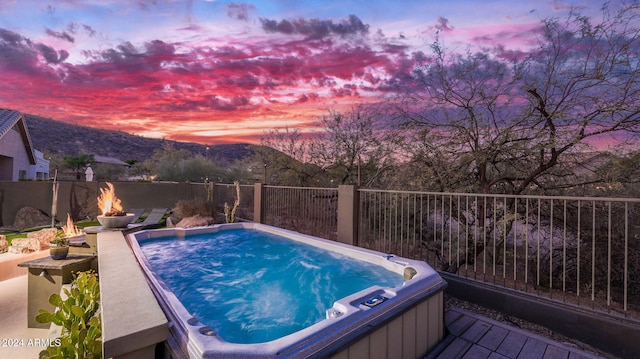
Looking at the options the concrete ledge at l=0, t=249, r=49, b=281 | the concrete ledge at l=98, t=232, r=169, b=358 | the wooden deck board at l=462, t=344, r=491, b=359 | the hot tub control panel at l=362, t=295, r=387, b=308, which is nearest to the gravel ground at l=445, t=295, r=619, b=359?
the wooden deck board at l=462, t=344, r=491, b=359

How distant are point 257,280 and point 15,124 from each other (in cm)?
1850

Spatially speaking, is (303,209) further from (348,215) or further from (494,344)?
(494,344)

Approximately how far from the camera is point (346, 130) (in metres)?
9.05

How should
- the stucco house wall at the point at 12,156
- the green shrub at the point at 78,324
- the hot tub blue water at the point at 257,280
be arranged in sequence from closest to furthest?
the green shrub at the point at 78,324 → the hot tub blue water at the point at 257,280 → the stucco house wall at the point at 12,156

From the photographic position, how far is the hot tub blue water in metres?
2.81

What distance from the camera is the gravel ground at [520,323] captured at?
2499 mm

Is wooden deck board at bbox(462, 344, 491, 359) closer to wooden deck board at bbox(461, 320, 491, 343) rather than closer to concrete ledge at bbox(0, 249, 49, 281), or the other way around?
wooden deck board at bbox(461, 320, 491, 343)

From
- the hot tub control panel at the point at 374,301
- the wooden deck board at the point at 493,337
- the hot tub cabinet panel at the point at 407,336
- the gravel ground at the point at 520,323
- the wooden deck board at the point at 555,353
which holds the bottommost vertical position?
the gravel ground at the point at 520,323

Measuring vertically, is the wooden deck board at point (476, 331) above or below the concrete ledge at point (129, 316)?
below

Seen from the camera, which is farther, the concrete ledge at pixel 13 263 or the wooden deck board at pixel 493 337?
the concrete ledge at pixel 13 263

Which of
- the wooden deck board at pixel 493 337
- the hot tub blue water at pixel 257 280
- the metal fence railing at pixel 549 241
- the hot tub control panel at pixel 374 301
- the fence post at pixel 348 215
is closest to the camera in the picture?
the hot tub control panel at pixel 374 301

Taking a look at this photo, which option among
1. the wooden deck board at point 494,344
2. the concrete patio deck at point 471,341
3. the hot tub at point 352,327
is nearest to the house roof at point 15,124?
the concrete patio deck at point 471,341

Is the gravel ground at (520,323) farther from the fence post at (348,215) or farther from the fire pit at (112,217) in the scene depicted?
the fire pit at (112,217)

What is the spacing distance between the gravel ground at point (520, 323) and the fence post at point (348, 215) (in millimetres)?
1803
